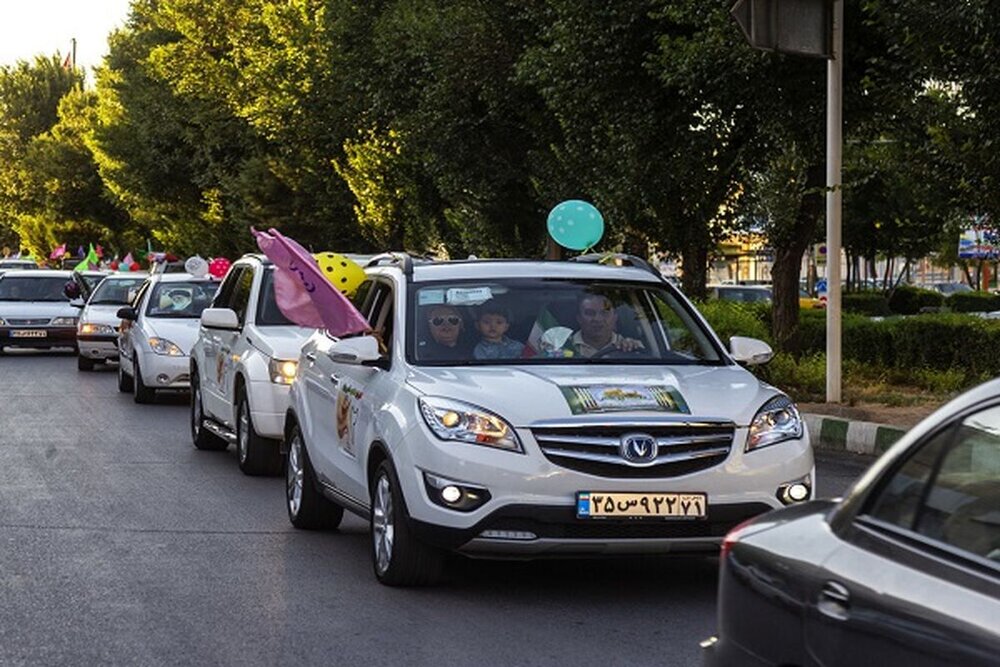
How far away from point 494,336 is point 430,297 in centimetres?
47

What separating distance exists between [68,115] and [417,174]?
63403 mm

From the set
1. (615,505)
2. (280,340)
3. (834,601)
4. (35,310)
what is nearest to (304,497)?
(615,505)

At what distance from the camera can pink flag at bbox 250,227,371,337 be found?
10383 mm

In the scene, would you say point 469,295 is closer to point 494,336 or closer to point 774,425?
point 494,336

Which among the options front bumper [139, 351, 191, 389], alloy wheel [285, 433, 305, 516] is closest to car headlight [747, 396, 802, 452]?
alloy wheel [285, 433, 305, 516]

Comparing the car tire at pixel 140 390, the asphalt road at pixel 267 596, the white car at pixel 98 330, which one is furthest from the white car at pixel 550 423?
the white car at pixel 98 330

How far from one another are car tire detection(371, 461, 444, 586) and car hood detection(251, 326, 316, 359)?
5451 millimetres

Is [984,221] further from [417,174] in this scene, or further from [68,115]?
[68,115]

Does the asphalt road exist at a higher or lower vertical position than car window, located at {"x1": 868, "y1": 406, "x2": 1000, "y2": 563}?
lower

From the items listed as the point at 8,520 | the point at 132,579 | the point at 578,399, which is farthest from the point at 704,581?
the point at 8,520

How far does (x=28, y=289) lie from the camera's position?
3631cm

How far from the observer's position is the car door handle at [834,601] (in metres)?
3.93

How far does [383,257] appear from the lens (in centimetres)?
1151

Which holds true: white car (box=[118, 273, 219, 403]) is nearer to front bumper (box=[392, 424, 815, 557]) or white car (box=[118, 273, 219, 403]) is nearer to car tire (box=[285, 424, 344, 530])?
car tire (box=[285, 424, 344, 530])
